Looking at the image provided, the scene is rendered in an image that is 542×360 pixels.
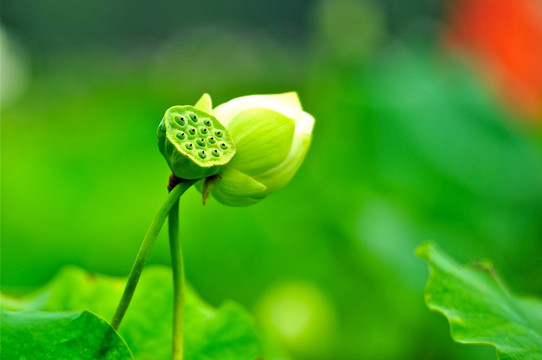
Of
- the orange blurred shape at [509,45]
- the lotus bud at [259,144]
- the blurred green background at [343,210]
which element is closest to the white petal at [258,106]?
the lotus bud at [259,144]

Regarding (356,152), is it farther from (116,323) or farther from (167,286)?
(116,323)

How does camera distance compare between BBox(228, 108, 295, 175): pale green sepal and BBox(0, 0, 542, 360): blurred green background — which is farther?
BBox(0, 0, 542, 360): blurred green background

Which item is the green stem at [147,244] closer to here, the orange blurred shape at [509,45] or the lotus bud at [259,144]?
the lotus bud at [259,144]

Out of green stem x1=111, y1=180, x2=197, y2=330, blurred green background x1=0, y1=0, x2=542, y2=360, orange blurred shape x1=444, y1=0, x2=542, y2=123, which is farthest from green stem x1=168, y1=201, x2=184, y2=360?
orange blurred shape x1=444, y1=0, x2=542, y2=123

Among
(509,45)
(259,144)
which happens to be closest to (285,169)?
(259,144)

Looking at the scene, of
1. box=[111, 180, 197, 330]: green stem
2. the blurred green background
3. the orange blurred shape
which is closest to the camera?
box=[111, 180, 197, 330]: green stem

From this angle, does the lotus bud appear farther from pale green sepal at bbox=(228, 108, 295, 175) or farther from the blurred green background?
the blurred green background

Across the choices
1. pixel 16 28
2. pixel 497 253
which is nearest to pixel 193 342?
pixel 497 253

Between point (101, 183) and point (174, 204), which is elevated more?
point (174, 204)
